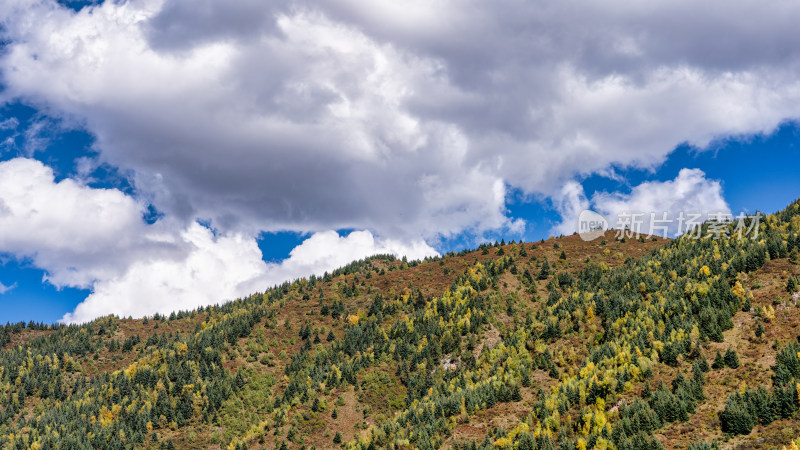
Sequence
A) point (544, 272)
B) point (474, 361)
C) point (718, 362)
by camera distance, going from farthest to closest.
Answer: point (544, 272), point (474, 361), point (718, 362)

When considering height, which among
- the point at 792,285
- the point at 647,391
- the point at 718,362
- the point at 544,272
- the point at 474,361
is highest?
the point at 544,272

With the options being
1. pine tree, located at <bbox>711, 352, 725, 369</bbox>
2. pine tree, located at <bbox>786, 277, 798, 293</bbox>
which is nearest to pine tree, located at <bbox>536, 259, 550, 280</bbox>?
pine tree, located at <bbox>786, 277, 798, 293</bbox>

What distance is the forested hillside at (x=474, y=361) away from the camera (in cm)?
4134

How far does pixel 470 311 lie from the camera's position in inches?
2872

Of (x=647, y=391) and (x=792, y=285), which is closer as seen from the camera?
(x=647, y=391)

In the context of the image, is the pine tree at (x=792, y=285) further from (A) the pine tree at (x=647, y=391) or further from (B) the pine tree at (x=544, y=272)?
(B) the pine tree at (x=544, y=272)

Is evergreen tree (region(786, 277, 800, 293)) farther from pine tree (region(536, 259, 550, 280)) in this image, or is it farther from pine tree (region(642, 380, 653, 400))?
pine tree (region(536, 259, 550, 280))

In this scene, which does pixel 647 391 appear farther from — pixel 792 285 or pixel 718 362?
pixel 792 285

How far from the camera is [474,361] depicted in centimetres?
6431

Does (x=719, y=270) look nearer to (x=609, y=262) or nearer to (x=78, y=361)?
(x=609, y=262)

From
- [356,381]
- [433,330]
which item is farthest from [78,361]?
[433,330]

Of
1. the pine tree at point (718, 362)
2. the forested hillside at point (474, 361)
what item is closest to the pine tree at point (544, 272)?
the forested hillside at point (474, 361)

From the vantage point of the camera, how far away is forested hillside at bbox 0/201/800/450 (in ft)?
136

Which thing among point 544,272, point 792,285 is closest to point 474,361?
point 544,272
